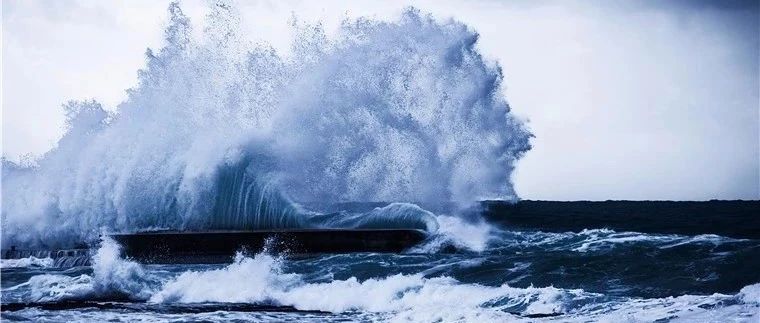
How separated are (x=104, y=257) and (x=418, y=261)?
601 cm

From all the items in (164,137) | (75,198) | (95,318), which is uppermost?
(164,137)

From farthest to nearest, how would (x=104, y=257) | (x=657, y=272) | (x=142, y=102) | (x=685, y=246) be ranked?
1. (x=142, y=102)
2. (x=685, y=246)
3. (x=104, y=257)
4. (x=657, y=272)

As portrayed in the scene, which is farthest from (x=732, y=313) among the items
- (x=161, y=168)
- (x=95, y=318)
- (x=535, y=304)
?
(x=161, y=168)

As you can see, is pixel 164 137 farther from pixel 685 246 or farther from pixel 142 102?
pixel 685 246

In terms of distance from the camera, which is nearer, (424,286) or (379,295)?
(379,295)

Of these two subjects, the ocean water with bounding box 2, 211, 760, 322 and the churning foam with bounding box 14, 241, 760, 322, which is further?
the ocean water with bounding box 2, 211, 760, 322

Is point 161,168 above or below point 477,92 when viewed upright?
below

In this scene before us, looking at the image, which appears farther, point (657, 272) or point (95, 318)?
point (657, 272)

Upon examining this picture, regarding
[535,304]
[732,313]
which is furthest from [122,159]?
[732,313]

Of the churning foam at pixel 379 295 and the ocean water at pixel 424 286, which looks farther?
the ocean water at pixel 424 286

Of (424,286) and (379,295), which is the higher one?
(424,286)

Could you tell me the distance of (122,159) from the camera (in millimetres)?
20031

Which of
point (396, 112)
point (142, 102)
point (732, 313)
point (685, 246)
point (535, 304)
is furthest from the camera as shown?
point (142, 102)

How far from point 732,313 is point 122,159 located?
15.9 meters
